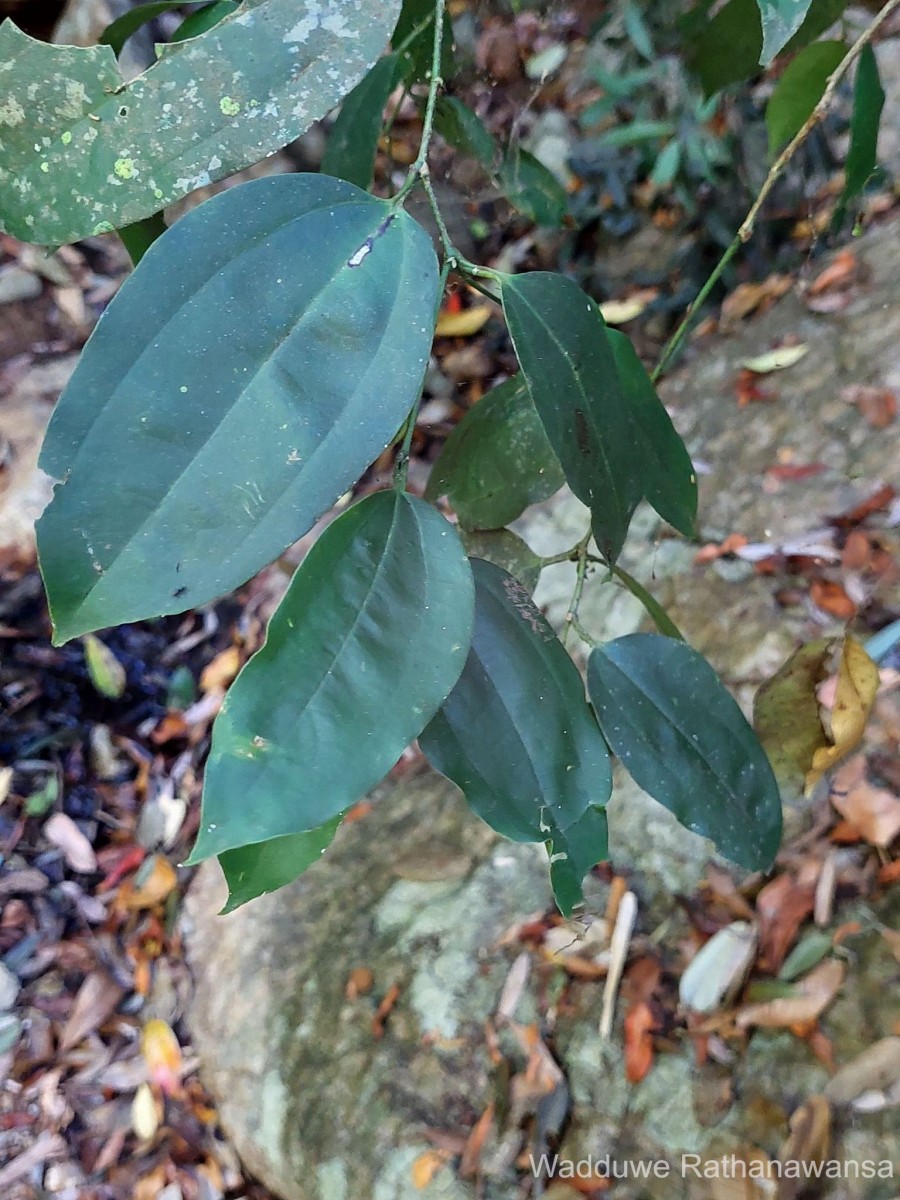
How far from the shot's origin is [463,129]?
779 millimetres

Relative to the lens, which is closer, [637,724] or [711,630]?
[637,724]

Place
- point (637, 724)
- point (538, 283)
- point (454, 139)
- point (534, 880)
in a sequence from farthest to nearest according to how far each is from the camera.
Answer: point (534, 880)
point (454, 139)
point (637, 724)
point (538, 283)

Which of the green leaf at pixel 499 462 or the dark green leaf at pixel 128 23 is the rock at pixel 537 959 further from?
the dark green leaf at pixel 128 23

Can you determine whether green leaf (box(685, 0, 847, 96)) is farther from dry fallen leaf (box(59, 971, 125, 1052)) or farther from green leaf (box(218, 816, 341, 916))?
dry fallen leaf (box(59, 971, 125, 1052))

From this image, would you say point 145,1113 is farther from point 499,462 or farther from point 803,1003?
point 499,462

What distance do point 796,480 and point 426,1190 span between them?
1.06 meters

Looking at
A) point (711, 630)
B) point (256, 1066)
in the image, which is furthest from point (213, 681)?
point (711, 630)

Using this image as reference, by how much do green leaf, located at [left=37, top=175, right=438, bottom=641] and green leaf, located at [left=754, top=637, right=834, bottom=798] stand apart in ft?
1.46

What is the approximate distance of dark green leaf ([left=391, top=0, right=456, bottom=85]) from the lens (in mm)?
713

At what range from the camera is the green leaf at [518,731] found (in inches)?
19.2

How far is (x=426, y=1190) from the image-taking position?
944 mm

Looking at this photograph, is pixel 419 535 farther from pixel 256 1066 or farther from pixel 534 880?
pixel 256 1066

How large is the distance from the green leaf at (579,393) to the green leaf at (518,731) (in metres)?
0.07

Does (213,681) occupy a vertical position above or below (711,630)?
below
